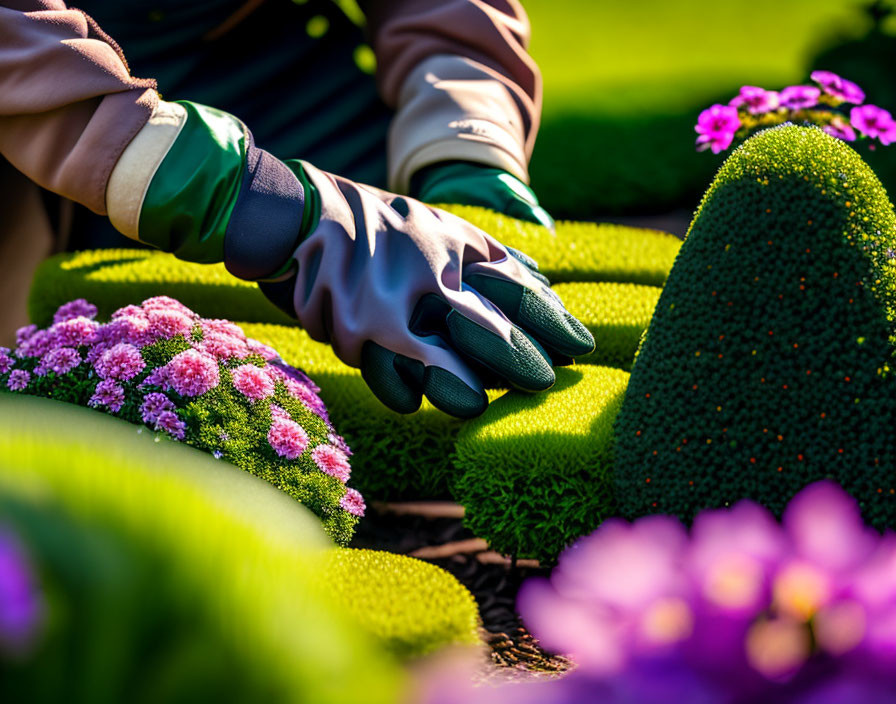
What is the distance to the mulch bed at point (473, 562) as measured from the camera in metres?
2.93

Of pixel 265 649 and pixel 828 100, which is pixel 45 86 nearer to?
pixel 265 649

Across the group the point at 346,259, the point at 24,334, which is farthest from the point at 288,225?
the point at 24,334

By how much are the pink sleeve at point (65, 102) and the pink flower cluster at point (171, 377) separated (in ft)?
1.61

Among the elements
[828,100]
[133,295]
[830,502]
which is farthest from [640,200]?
[830,502]

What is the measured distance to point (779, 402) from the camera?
268 centimetres

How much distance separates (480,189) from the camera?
15.2 feet

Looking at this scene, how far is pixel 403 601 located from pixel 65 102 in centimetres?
207

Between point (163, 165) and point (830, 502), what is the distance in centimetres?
252

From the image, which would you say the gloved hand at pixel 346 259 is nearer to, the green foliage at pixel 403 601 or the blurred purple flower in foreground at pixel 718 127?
the green foliage at pixel 403 601

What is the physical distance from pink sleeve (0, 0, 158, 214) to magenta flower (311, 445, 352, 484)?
1136mm

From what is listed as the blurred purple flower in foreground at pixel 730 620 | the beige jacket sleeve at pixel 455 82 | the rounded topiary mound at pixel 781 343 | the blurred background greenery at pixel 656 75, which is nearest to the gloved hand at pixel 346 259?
the rounded topiary mound at pixel 781 343

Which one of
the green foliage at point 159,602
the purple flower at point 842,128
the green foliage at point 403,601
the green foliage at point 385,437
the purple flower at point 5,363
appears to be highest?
the green foliage at point 159,602

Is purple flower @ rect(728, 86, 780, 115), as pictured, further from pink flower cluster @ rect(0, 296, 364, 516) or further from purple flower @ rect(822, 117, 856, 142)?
pink flower cluster @ rect(0, 296, 364, 516)

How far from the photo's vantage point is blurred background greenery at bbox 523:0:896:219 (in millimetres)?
9500
